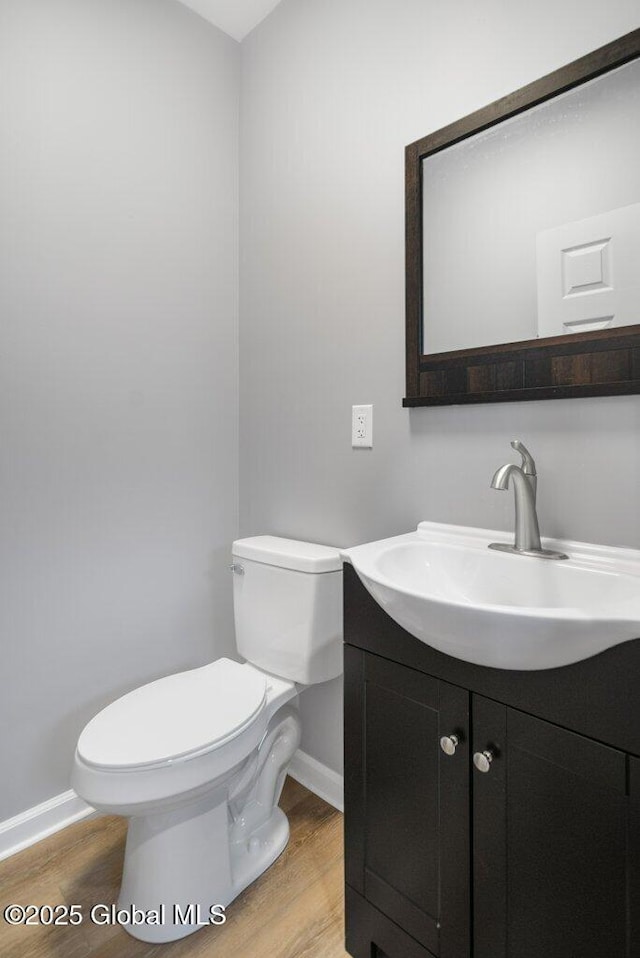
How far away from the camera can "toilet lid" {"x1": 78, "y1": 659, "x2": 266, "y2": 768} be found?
3.51 feet

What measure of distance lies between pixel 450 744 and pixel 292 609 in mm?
623

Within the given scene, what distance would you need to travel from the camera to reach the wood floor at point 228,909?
3.66 feet

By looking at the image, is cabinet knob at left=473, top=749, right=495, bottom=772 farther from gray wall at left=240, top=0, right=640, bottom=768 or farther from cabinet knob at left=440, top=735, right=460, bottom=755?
gray wall at left=240, top=0, right=640, bottom=768

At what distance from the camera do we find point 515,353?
1101 millimetres

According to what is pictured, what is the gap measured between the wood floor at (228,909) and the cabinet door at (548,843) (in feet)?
1.64

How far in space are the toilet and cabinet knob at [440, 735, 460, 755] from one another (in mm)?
512

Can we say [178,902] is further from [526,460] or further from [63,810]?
[526,460]

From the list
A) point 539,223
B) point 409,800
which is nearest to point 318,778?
point 409,800

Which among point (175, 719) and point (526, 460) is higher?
point (526, 460)

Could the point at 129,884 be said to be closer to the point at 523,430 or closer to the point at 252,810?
the point at 252,810

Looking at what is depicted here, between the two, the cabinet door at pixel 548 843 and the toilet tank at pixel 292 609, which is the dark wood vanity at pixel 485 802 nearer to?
the cabinet door at pixel 548 843

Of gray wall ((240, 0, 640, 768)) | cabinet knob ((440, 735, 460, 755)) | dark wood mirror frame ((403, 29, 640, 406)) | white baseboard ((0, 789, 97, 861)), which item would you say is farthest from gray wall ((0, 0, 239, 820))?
cabinet knob ((440, 735, 460, 755))

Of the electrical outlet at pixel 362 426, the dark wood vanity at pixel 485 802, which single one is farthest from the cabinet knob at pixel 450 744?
the electrical outlet at pixel 362 426

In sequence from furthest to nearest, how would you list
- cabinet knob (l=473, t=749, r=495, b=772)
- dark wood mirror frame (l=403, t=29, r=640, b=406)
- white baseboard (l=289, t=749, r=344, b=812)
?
white baseboard (l=289, t=749, r=344, b=812) → dark wood mirror frame (l=403, t=29, r=640, b=406) → cabinet knob (l=473, t=749, r=495, b=772)
